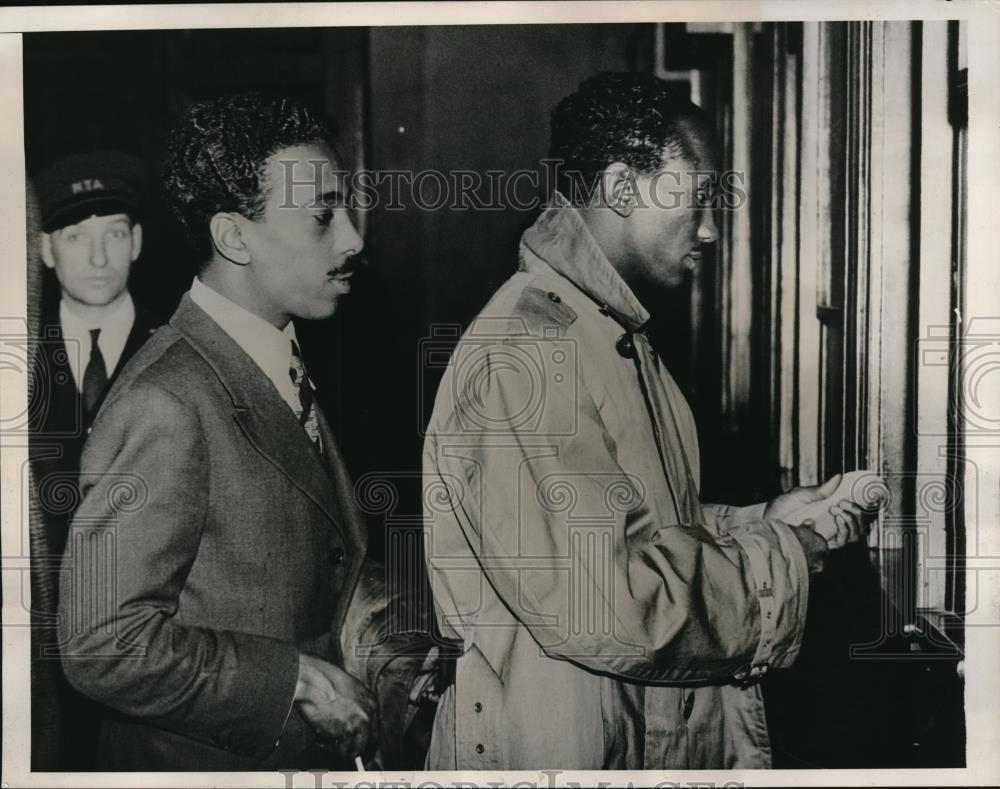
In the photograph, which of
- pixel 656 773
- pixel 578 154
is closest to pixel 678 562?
pixel 656 773

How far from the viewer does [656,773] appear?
8.45 ft

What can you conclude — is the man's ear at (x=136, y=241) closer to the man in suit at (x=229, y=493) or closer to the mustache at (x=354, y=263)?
the man in suit at (x=229, y=493)

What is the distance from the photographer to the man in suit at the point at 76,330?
100 inches

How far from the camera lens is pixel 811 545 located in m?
2.58

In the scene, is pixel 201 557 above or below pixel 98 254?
below

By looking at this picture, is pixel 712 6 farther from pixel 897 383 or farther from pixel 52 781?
pixel 52 781

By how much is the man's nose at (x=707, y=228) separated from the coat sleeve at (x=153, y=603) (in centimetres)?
126

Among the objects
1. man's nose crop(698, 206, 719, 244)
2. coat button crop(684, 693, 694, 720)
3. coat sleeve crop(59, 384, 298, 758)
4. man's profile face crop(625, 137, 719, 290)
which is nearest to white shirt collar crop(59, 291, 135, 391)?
coat sleeve crop(59, 384, 298, 758)

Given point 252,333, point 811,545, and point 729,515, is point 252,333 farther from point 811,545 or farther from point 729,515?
point 811,545

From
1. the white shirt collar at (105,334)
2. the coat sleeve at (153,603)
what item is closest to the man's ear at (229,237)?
the white shirt collar at (105,334)

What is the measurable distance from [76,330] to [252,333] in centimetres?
42

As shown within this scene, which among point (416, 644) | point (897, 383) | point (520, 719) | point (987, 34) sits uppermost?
point (987, 34)

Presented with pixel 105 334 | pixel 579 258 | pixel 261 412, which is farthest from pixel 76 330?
pixel 579 258

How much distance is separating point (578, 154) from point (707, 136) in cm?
31
